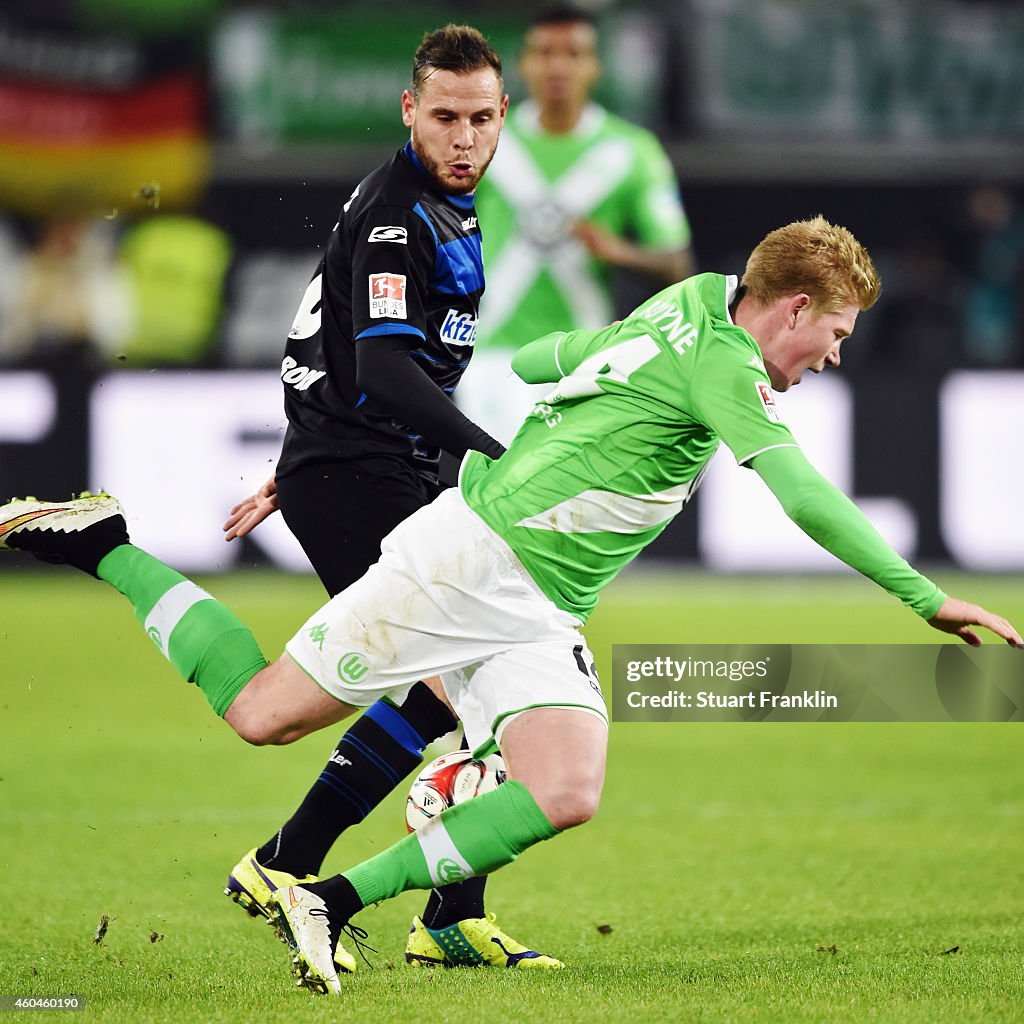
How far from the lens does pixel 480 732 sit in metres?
3.61

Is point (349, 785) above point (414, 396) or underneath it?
underneath

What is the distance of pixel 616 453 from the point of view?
3.55m

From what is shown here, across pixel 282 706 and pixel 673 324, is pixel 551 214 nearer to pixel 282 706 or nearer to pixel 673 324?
pixel 673 324

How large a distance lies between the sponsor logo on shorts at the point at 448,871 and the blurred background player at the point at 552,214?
14.0 ft

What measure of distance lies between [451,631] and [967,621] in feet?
3.26

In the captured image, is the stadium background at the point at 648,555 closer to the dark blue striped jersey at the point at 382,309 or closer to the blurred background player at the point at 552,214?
the dark blue striped jersey at the point at 382,309

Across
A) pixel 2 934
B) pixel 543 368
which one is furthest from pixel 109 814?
pixel 543 368

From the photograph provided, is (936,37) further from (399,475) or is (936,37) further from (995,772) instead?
(399,475)

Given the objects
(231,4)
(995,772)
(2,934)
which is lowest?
(995,772)

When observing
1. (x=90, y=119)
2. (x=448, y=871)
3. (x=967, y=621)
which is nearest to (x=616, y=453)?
(x=967, y=621)

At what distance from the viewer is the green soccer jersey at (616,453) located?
3.50m

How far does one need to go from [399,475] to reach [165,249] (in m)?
9.78

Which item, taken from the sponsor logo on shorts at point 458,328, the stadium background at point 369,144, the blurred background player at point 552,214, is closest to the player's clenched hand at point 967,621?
the sponsor logo on shorts at point 458,328

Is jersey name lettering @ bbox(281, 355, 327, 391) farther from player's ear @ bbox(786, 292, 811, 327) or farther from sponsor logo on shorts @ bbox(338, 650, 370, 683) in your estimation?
player's ear @ bbox(786, 292, 811, 327)
